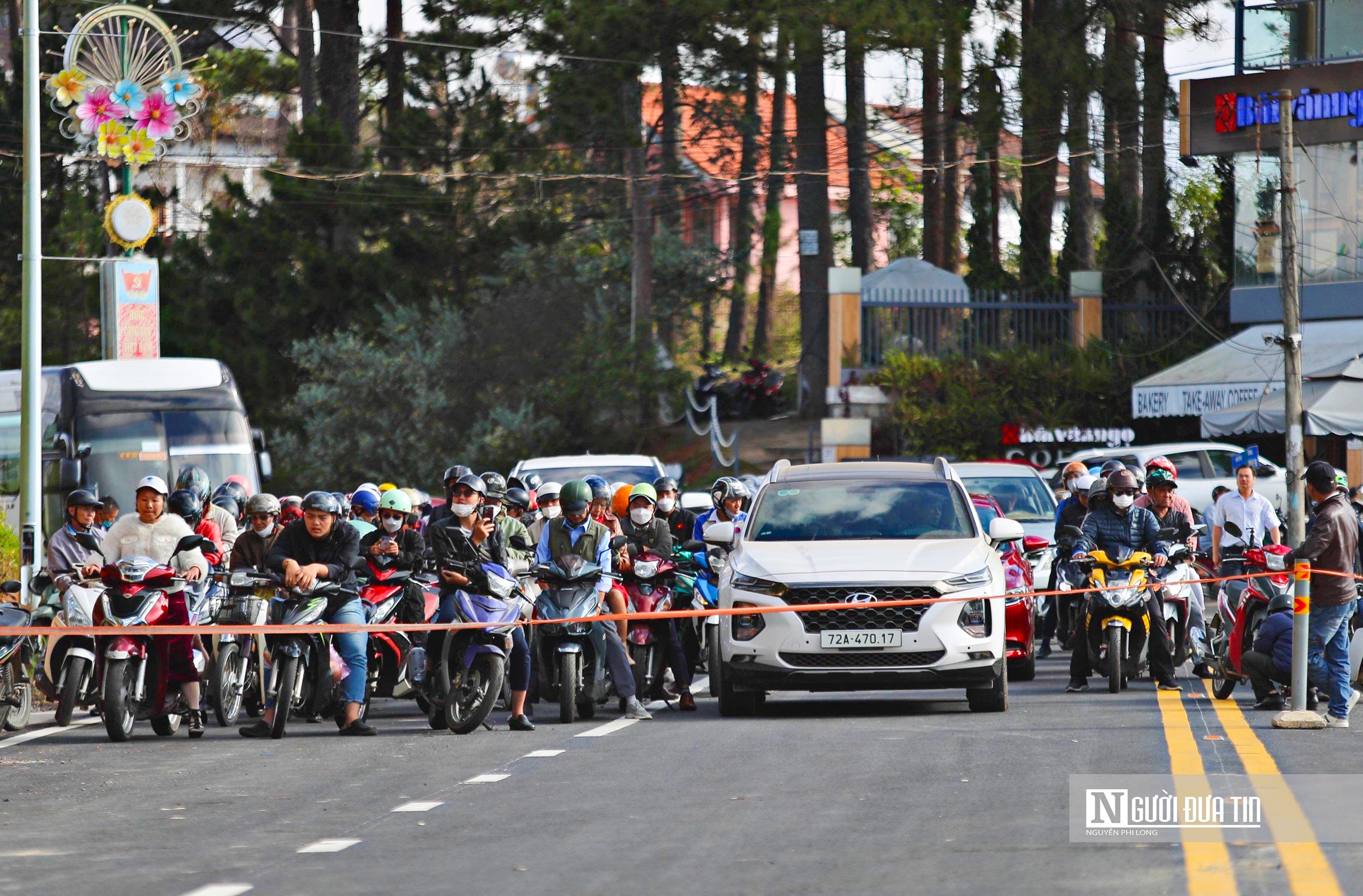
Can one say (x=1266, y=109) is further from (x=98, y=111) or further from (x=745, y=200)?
(x=98, y=111)

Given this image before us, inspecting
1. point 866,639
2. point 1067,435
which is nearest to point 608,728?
point 866,639

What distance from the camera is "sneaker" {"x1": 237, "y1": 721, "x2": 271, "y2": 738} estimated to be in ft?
44.9

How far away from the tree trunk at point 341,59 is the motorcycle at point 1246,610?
105 feet

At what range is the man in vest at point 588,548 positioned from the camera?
14.5 meters

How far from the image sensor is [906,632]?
45.2 feet

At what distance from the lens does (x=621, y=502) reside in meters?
16.7

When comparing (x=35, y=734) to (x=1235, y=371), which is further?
(x=1235, y=371)

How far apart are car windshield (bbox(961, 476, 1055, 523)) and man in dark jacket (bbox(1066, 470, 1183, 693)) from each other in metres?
5.11

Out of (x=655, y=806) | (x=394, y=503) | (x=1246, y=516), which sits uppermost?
(x=394, y=503)

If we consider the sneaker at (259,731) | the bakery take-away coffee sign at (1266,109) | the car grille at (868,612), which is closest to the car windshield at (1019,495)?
the car grille at (868,612)

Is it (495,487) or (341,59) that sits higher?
(341,59)

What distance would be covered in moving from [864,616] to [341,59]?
1321 inches

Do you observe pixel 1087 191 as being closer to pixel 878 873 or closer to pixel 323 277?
pixel 323 277

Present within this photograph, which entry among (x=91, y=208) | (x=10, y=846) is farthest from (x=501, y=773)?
(x=91, y=208)
